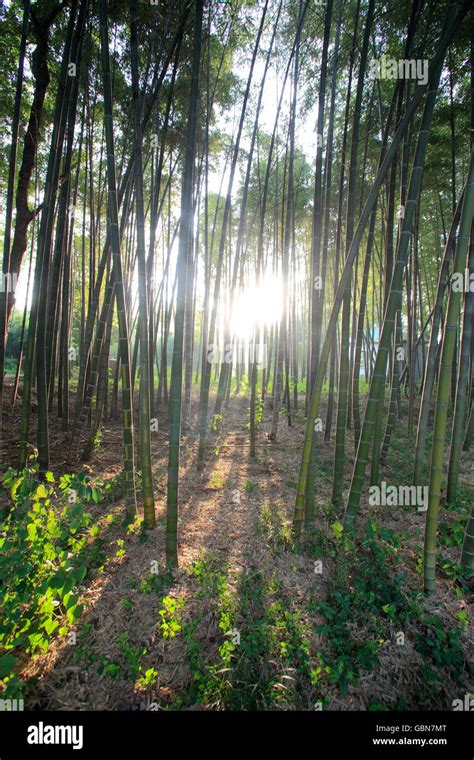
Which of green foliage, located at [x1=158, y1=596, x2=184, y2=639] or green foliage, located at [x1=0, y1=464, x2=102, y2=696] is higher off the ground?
green foliage, located at [x1=0, y1=464, x2=102, y2=696]

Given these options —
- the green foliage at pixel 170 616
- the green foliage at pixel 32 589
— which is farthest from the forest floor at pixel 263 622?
the green foliage at pixel 32 589

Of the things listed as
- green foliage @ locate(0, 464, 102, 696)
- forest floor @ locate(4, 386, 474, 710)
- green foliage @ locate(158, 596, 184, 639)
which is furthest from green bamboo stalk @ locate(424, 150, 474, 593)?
green foliage @ locate(0, 464, 102, 696)

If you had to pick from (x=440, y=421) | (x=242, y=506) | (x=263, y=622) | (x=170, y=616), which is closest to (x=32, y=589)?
(x=170, y=616)

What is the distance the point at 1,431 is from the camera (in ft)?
13.8

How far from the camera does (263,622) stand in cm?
175

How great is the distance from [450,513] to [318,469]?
57.1 inches

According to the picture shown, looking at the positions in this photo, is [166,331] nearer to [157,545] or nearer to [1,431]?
[1,431]

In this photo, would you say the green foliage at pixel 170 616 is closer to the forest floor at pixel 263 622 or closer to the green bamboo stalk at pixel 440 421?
the forest floor at pixel 263 622

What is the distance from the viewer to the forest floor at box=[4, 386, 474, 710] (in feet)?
4.76

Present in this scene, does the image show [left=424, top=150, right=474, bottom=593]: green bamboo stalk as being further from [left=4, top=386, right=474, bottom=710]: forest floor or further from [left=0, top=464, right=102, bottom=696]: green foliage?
[left=0, top=464, right=102, bottom=696]: green foliage

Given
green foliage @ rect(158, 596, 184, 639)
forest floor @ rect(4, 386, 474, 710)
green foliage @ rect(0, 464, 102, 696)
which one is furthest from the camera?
green foliage @ rect(158, 596, 184, 639)

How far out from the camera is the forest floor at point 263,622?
4.76ft

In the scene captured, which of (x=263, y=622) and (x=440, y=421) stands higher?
(x=440, y=421)

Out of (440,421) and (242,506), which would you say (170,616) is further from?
(440,421)
